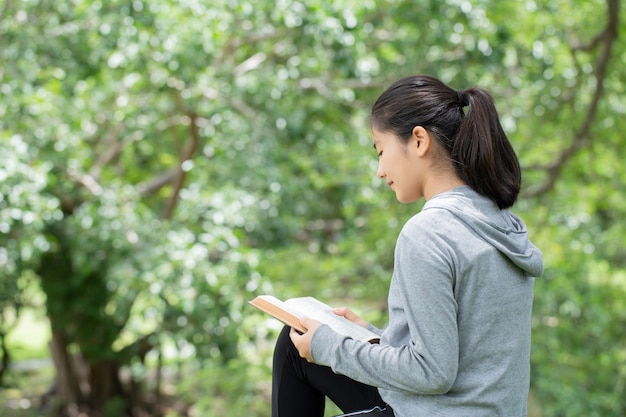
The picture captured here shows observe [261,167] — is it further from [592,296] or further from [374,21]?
[592,296]

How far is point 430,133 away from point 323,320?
0.41 m

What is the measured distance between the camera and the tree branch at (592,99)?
4.91m

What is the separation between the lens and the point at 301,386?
68.5 inches

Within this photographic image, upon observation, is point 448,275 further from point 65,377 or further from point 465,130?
point 65,377

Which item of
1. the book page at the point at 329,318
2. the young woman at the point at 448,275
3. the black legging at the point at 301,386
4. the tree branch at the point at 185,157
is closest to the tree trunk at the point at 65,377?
the tree branch at the point at 185,157

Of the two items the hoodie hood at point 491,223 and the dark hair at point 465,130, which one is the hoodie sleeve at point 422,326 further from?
the dark hair at point 465,130

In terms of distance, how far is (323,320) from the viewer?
1572mm

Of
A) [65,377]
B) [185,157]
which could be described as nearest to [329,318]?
A: [185,157]

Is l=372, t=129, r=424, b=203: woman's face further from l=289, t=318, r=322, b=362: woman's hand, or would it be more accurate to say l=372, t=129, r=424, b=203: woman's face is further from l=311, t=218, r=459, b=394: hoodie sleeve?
l=289, t=318, r=322, b=362: woman's hand

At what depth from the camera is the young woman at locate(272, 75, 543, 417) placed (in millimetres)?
1360

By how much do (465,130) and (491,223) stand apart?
0.18 meters

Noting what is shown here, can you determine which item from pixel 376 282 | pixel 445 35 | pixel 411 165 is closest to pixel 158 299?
pixel 376 282

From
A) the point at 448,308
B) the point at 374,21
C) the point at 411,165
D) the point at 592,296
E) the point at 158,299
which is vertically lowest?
the point at 592,296

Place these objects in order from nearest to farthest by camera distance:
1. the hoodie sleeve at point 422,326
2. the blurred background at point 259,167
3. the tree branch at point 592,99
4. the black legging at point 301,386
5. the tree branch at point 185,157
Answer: the hoodie sleeve at point 422,326 → the black legging at point 301,386 → the blurred background at point 259,167 → the tree branch at point 592,99 → the tree branch at point 185,157
